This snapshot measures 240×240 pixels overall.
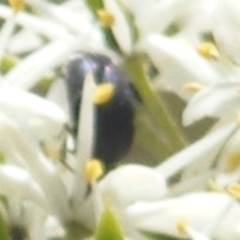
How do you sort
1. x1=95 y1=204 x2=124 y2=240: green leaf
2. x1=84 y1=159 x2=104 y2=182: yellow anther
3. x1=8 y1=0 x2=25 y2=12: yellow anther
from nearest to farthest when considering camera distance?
x1=95 y1=204 x2=124 y2=240: green leaf → x1=84 y1=159 x2=104 y2=182: yellow anther → x1=8 y1=0 x2=25 y2=12: yellow anther

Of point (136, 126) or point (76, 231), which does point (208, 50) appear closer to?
point (136, 126)

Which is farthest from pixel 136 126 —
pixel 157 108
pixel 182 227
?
pixel 182 227

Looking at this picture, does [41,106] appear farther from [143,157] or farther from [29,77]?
[143,157]

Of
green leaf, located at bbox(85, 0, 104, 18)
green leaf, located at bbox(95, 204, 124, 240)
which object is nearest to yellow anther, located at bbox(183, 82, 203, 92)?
green leaf, located at bbox(85, 0, 104, 18)

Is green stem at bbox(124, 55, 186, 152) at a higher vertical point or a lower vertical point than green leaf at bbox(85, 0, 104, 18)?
lower

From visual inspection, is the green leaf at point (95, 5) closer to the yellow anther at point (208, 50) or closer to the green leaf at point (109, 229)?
the yellow anther at point (208, 50)

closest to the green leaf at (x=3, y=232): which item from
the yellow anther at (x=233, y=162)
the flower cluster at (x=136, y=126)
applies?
the flower cluster at (x=136, y=126)

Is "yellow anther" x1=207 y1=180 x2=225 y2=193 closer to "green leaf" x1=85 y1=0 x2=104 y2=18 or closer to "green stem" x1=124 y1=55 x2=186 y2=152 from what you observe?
"green stem" x1=124 y1=55 x2=186 y2=152

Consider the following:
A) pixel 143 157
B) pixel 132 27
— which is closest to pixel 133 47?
pixel 132 27
